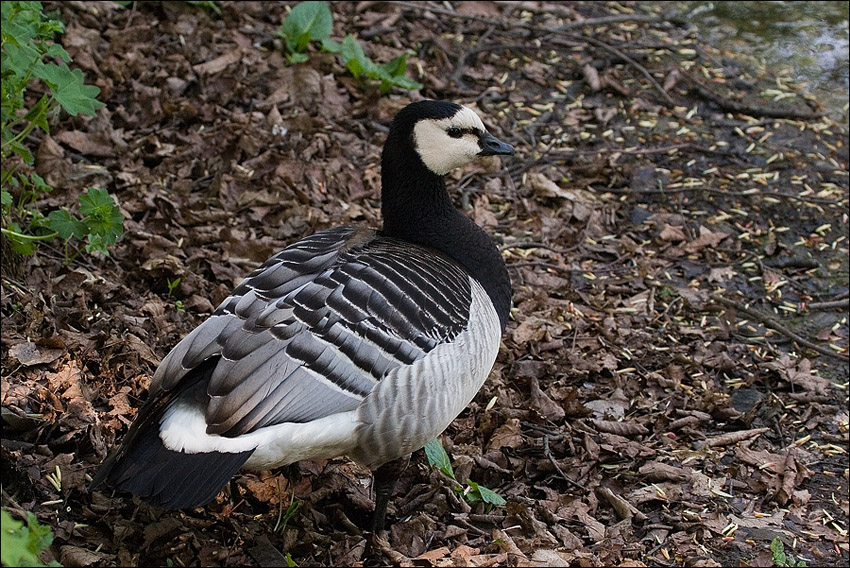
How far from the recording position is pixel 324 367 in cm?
369

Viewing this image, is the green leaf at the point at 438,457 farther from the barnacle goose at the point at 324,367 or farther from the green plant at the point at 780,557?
the green plant at the point at 780,557

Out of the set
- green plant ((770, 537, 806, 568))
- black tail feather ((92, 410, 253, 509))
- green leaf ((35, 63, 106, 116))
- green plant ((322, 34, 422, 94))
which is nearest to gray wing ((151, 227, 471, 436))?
black tail feather ((92, 410, 253, 509))

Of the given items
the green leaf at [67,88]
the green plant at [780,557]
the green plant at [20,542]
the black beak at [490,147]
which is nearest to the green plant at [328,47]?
the black beak at [490,147]

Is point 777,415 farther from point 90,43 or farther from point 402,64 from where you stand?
point 90,43

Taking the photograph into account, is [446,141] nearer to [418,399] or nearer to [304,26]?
[418,399]

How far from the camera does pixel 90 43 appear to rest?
6.88 metres

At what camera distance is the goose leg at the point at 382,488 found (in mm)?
4109

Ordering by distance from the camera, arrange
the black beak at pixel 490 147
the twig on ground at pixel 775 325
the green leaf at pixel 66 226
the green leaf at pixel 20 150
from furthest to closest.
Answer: the twig on ground at pixel 775 325 < the black beak at pixel 490 147 < the green leaf at pixel 66 226 < the green leaf at pixel 20 150

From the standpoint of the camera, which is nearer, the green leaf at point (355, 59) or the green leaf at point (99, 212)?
the green leaf at point (99, 212)

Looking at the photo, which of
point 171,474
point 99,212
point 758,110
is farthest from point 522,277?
point 171,474

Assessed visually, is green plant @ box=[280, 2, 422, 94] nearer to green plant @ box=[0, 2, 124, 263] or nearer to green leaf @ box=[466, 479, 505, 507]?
green plant @ box=[0, 2, 124, 263]

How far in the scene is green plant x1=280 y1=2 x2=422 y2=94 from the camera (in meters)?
7.31

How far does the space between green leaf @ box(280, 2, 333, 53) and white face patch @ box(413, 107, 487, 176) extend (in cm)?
318

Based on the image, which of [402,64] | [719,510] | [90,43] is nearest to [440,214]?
[719,510]
